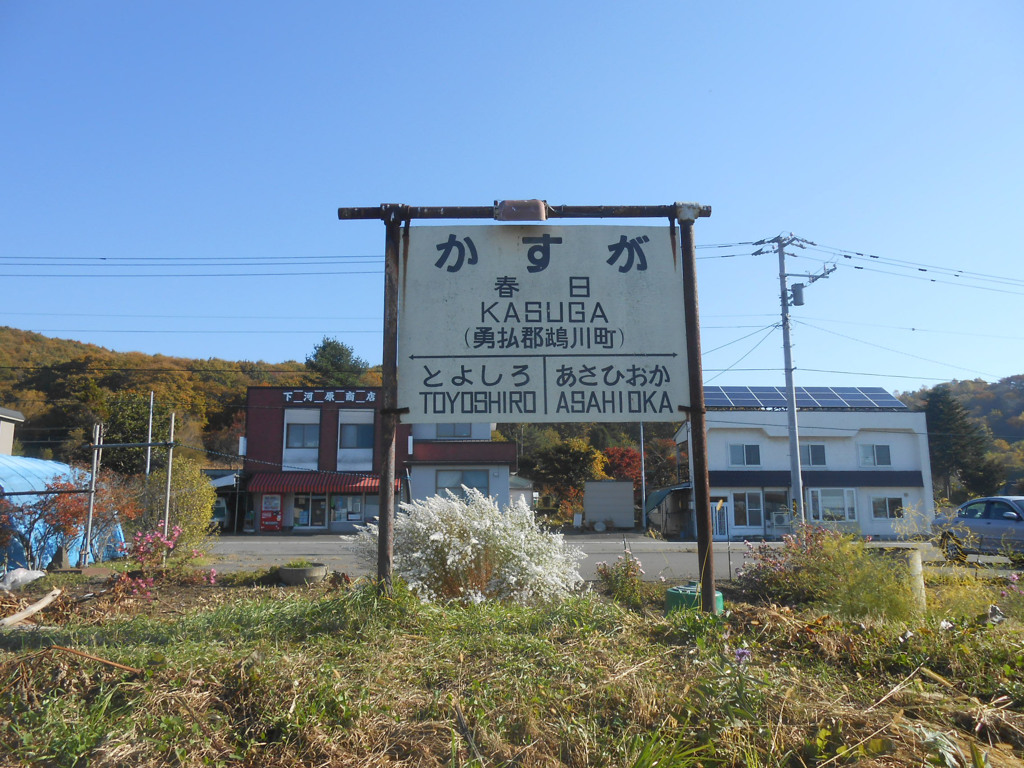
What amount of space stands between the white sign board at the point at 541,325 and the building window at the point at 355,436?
3276 centimetres

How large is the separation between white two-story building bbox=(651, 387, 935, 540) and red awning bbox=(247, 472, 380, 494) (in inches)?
671

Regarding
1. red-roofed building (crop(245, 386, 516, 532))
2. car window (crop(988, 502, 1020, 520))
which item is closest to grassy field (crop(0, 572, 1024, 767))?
car window (crop(988, 502, 1020, 520))

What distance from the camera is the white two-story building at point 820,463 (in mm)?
35156

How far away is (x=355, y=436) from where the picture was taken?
37812 millimetres

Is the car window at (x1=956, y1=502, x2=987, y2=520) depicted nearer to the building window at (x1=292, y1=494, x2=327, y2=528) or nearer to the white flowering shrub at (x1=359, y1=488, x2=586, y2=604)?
the white flowering shrub at (x1=359, y1=488, x2=586, y2=604)

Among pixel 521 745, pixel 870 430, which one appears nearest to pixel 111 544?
pixel 521 745

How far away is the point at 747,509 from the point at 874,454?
7206mm

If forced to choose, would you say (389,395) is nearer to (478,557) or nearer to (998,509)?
(478,557)

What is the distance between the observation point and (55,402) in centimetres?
4519

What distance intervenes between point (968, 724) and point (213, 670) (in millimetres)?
3656

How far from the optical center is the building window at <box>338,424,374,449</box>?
37719mm

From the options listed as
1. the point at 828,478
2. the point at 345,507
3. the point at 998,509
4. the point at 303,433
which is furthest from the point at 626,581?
the point at 303,433

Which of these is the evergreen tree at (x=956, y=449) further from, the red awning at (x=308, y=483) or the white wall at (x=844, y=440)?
the red awning at (x=308, y=483)

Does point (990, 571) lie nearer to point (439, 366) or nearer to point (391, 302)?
point (439, 366)
